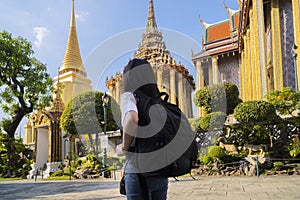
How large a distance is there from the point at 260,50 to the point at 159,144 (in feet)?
55.7

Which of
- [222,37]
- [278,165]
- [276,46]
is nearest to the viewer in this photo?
[278,165]

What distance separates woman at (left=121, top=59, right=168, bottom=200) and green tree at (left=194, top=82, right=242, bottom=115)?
49.4 ft

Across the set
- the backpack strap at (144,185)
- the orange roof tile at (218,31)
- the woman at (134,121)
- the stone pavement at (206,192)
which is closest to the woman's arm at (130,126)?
the woman at (134,121)

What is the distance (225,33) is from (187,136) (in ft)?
101

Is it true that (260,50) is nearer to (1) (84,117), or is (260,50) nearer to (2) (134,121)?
(1) (84,117)

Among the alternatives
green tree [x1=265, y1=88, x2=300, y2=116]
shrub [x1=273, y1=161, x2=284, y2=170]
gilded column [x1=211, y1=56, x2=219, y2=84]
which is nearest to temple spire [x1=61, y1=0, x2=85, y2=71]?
gilded column [x1=211, y1=56, x2=219, y2=84]

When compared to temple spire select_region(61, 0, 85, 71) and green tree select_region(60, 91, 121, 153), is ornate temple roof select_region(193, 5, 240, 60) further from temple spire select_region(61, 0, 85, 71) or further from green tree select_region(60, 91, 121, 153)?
temple spire select_region(61, 0, 85, 71)

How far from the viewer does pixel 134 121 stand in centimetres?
187

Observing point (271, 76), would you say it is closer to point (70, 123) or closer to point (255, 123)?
point (255, 123)

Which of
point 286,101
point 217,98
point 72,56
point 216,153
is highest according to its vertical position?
point 72,56

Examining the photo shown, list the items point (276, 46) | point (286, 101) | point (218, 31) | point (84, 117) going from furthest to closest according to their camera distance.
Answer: point (218, 31) < point (84, 117) < point (276, 46) < point (286, 101)

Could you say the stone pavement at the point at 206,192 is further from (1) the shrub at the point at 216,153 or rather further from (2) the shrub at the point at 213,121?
(2) the shrub at the point at 213,121

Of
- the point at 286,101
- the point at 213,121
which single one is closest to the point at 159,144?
the point at 286,101

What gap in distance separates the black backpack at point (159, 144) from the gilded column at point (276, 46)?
16.2m
